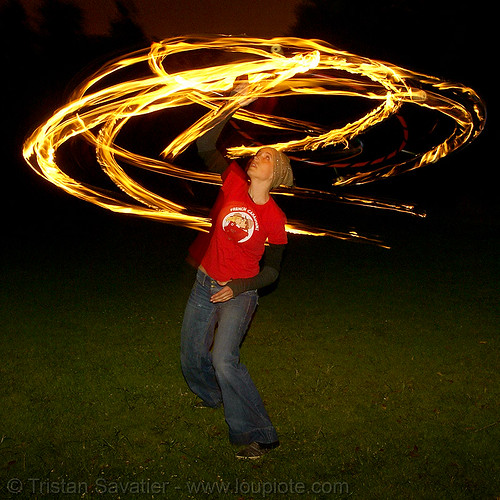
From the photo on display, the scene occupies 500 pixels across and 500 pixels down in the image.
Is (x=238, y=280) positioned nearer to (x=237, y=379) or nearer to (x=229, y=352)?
(x=229, y=352)

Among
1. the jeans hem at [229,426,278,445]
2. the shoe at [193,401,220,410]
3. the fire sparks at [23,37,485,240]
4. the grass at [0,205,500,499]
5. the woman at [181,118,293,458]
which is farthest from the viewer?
the fire sparks at [23,37,485,240]

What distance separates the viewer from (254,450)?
175 inches

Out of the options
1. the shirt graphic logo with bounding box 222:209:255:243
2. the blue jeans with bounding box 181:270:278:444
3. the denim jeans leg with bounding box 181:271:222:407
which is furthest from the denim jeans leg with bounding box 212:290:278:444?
the shirt graphic logo with bounding box 222:209:255:243

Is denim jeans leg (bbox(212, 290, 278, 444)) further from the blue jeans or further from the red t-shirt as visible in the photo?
the red t-shirt

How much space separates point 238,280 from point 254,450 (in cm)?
130

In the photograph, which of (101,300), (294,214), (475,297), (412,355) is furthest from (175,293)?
(294,214)

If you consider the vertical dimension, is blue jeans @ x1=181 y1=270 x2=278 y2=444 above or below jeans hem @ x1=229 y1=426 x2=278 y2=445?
above

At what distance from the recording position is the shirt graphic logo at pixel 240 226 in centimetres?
436

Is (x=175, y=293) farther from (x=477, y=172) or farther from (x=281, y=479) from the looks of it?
(x=477, y=172)

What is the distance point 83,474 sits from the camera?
13.8 ft

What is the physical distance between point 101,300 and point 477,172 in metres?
21.4

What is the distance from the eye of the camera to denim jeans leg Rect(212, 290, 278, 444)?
14.1 ft

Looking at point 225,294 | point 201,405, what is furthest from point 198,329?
point 201,405

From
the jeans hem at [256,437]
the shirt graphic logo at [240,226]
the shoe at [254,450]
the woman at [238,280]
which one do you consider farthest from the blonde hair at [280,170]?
the shoe at [254,450]
